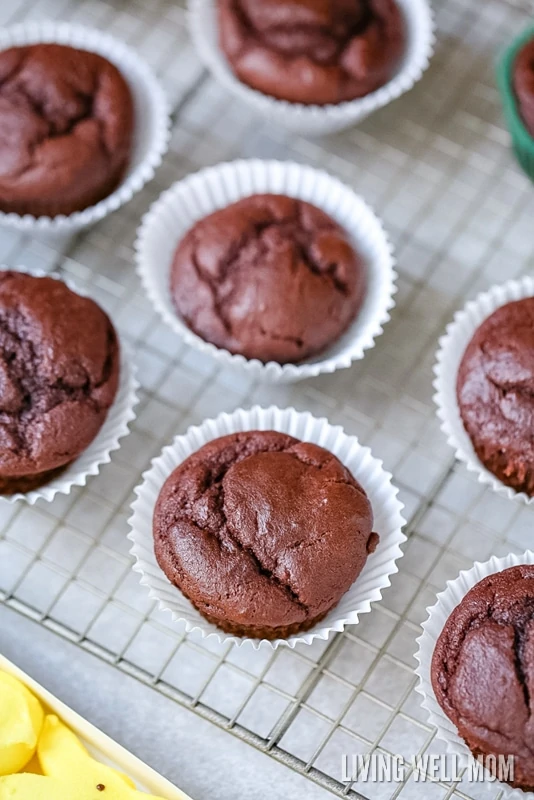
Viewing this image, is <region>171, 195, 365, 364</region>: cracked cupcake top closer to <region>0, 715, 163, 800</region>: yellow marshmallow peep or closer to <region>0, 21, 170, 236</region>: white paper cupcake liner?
<region>0, 21, 170, 236</region>: white paper cupcake liner

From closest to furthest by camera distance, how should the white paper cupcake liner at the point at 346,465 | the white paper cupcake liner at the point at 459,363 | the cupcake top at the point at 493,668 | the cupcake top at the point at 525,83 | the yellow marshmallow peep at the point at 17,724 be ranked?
the cupcake top at the point at 493,668 → the yellow marshmallow peep at the point at 17,724 → the white paper cupcake liner at the point at 346,465 → the white paper cupcake liner at the point at 459,363 → the cupcake top at the point at 525,83

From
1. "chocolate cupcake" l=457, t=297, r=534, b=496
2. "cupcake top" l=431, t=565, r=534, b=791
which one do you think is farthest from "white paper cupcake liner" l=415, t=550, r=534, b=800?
"chocolate cupcake" l=457, t=297, r=534, b=496

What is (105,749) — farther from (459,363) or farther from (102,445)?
(459,363)

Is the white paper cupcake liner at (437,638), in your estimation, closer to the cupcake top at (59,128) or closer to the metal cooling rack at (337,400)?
the metal cooling rack at (337,400)

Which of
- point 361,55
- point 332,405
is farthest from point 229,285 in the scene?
point 361,55

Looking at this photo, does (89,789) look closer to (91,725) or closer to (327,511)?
(91,725)

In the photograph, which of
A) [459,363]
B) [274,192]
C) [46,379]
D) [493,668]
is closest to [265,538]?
[493,668]

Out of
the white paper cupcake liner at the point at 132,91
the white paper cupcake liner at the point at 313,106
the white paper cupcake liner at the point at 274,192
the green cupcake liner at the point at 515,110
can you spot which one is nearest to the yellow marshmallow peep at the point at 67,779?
the white paper cupcake liner at the point at 274,192
